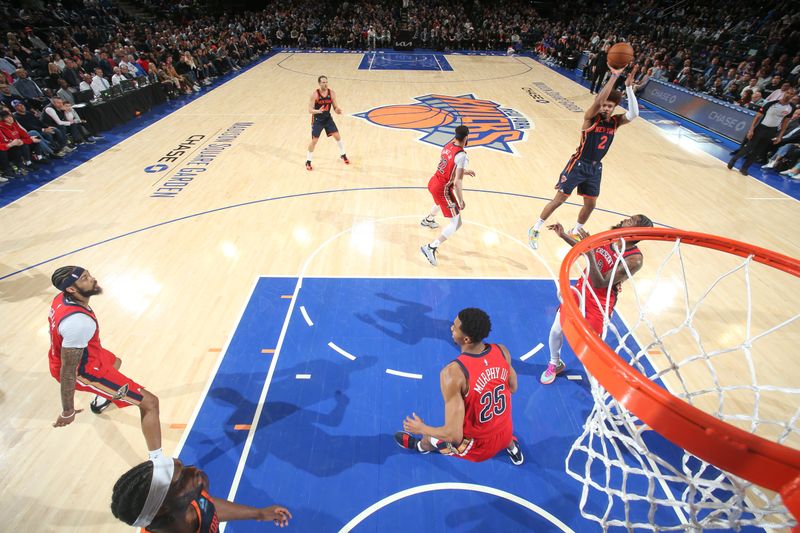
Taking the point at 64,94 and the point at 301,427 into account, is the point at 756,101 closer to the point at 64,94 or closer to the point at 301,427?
the point at 301,427

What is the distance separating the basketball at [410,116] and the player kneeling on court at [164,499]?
10.5 m

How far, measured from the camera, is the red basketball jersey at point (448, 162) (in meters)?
5.20

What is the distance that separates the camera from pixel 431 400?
12.9 feet

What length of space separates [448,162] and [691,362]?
3611 mm

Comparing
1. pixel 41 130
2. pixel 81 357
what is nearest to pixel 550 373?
pixel 81 357

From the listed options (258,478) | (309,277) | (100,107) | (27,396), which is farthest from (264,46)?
(258,478)

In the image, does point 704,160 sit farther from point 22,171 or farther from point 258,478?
point 22,171

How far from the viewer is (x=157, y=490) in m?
1.74

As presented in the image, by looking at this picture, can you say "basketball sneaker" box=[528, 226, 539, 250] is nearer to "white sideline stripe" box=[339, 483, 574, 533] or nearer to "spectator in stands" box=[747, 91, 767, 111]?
"white sideline stripe" box=[339, 483, 574, 533]

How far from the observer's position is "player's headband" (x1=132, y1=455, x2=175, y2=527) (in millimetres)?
1716

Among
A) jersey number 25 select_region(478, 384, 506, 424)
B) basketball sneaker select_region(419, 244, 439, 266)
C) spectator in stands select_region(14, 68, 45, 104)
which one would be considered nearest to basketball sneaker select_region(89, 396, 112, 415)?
jersey number 25 select_region(478, 384, 506, 424)

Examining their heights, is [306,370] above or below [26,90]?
below

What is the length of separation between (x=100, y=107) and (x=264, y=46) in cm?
1356

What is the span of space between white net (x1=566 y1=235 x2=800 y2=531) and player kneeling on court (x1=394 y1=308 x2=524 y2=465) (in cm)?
55
